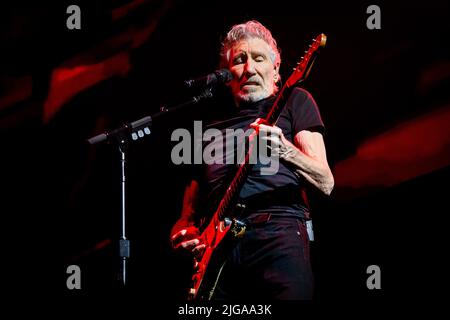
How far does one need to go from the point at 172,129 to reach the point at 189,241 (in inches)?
42.3

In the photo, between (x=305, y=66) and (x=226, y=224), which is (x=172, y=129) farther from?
(x=305, y=66)

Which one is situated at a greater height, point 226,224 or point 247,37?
point 247,37

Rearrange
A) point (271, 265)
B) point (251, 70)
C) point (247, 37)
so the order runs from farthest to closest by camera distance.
→ point (247, 37)
point (251, 70)
point (271, 265)

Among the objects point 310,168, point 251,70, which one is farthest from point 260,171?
point 251,70

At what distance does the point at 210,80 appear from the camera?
2.31 metres

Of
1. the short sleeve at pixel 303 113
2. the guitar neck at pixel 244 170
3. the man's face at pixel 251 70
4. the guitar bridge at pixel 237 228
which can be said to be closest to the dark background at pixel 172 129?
the man's face at pixel 251 70

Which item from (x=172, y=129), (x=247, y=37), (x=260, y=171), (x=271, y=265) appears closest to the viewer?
(x=271, y=265)

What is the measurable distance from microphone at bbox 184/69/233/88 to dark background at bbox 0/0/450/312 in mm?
103

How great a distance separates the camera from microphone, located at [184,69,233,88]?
2.26 m

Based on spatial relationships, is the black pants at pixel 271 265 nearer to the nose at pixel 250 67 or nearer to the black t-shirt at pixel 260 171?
the black t-shirt at pixel 260 171

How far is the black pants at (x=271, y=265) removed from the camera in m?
2.13
